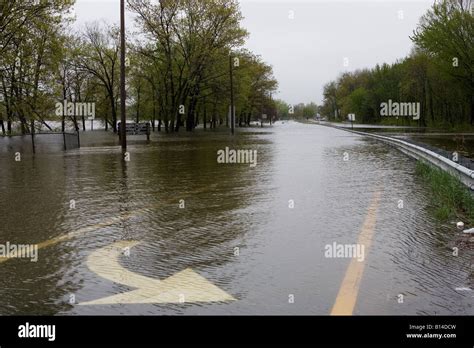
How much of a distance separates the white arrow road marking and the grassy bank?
4970 millimetres

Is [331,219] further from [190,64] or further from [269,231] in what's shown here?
[190,64]

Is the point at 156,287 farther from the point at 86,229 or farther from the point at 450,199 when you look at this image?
the point at 450,199

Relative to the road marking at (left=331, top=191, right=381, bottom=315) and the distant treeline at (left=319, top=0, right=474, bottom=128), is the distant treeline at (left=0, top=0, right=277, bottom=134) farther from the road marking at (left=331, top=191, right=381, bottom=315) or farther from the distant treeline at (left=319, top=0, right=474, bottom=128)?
the road marking at (left=331, top=191, right=381, bottom=315)

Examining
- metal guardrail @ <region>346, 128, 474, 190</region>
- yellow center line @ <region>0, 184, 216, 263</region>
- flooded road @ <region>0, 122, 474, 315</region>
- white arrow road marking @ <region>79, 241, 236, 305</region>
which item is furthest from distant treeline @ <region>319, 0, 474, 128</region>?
white arrow road marking @ <region>79, 241, 236, 305</region>

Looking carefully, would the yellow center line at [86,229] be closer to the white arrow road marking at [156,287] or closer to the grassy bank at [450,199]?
the white arrow road marking at [156,287]

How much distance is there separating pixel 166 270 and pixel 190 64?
1829 inches

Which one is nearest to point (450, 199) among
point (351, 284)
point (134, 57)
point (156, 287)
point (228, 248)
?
point (228, 248)

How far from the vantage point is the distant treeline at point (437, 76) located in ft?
152

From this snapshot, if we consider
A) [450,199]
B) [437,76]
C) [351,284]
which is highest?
[437,76]

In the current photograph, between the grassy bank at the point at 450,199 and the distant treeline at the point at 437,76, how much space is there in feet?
124

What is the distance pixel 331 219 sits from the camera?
8930 mm

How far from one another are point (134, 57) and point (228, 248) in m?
50.7

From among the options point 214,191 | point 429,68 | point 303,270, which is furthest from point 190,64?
point 303,270

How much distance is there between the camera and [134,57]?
180 feet
